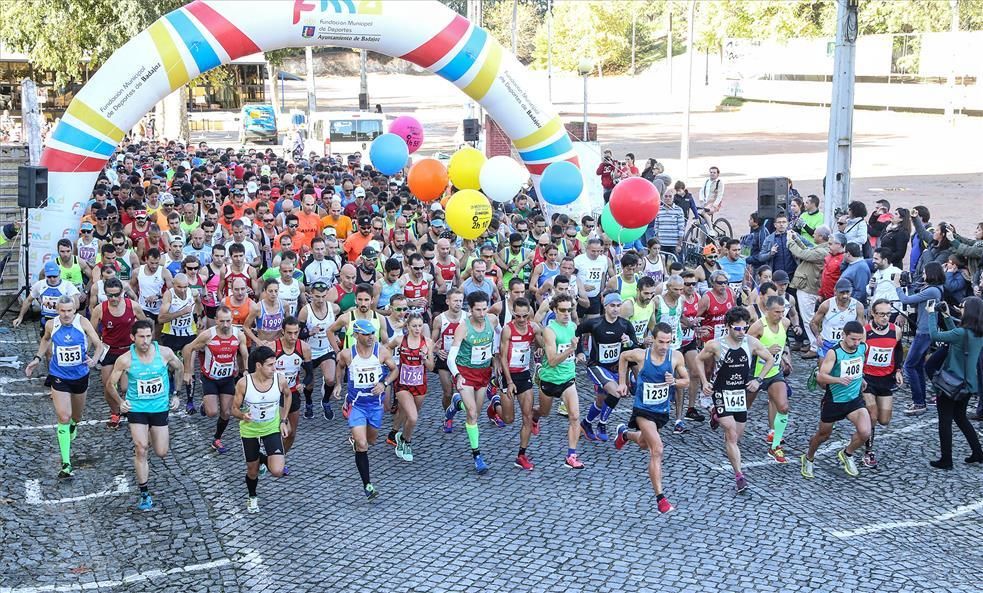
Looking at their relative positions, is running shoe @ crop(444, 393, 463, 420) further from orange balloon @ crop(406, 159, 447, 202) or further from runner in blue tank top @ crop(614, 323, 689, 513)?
orange balloon @ crop(406, 159, 447, 202)

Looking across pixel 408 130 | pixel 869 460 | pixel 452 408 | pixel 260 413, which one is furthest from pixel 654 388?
pixel 408 130

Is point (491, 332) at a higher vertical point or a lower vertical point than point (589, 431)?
higher

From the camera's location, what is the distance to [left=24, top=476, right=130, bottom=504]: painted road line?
9.29m

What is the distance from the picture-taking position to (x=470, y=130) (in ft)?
94.4

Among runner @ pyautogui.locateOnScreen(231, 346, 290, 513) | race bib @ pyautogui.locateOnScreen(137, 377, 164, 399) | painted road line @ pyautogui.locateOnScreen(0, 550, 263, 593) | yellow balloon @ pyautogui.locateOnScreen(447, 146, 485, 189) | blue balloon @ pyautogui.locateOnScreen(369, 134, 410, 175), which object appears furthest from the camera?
blue balloon @ pyautogui.locateOnScreen(369, 134, 410, 175)

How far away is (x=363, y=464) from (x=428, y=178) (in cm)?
825

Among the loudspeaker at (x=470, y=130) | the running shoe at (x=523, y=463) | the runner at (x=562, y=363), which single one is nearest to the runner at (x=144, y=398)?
the running shoe at (x=523, y=463)

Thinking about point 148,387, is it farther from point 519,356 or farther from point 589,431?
point 589,431

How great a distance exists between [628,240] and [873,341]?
16.8 ft

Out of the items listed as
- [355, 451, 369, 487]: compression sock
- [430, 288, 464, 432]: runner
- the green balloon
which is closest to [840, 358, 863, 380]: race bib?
[430, 288, 464, 432]: runner

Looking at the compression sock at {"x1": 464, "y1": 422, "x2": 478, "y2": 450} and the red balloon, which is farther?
the red balloon

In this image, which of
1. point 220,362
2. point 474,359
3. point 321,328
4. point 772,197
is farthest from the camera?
point 772,197

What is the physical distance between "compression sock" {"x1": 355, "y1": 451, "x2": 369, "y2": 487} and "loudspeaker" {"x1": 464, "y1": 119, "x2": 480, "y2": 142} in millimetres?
20372

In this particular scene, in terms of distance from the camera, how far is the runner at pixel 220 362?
1011cm
